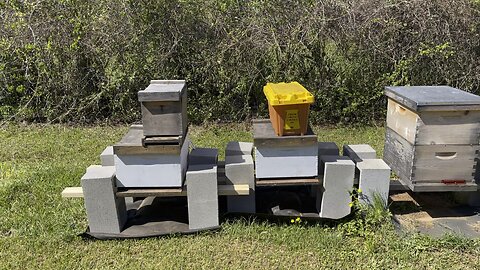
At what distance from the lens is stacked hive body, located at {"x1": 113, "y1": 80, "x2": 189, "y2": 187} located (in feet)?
10.5

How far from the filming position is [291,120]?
3.33 meters

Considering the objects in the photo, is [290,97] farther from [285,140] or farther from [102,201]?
[102,201]

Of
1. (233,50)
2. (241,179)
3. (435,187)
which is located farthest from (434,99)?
(233,50)

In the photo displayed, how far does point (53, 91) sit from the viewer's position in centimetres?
679

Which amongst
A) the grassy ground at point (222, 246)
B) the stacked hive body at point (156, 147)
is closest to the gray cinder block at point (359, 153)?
the grassy ground at point (222, 246)

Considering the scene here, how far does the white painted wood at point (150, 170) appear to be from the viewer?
3.25 m

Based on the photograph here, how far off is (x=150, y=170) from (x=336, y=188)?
1.50 m

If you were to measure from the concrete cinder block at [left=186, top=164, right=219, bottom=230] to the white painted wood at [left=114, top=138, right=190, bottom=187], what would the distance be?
0.35ft

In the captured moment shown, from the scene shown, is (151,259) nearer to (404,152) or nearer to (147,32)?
(404,152)

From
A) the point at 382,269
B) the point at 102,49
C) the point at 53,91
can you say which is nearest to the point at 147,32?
the point at 102,49

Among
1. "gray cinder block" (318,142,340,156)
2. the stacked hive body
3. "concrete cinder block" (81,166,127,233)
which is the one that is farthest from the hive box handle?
"concrete cinder block" (81,166,127,233)

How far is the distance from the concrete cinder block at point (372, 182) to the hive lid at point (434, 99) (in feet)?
1.87

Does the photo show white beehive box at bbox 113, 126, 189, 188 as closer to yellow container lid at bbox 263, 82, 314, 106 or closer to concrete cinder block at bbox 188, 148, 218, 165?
concrete cinder block at bbox 188, 148, 218, 165

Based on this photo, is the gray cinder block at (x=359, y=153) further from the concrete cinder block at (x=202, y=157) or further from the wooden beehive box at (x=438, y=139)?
the concrete cinder block at (x=202, y=157)
